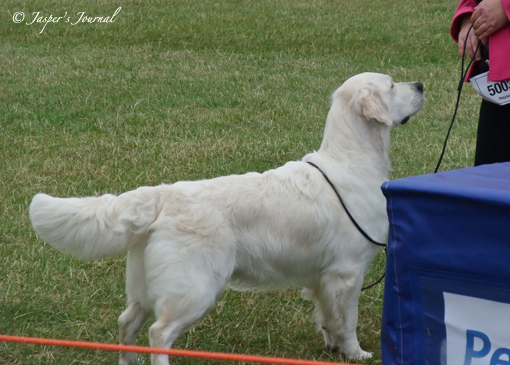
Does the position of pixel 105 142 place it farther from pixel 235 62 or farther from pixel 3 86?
pixel 235 62

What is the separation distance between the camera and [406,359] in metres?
2.29

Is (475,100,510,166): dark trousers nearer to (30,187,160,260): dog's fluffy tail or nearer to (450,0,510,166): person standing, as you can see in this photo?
(450,0,510,166): person standing

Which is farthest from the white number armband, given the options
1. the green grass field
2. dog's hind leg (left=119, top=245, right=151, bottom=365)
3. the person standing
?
dog's hind leg (left=119, top=245, right=151, bottom=365)

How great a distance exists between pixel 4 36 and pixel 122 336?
12.0 m

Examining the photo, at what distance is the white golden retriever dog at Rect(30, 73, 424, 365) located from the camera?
2.96m

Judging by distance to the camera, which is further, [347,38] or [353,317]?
[347,38]

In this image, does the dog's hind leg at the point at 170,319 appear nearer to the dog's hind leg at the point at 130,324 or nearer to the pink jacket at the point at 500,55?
the dog's hind leg at the point at 130,324

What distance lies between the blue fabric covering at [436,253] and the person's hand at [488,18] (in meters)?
1.15

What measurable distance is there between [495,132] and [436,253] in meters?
1.60

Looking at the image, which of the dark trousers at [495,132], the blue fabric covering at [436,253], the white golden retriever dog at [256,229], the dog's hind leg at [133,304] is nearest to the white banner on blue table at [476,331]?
the blue fabric covering at [436,253]

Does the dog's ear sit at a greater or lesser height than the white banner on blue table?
greater

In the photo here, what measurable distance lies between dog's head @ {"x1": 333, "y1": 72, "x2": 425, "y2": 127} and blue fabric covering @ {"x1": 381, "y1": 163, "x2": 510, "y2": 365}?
1.11 m

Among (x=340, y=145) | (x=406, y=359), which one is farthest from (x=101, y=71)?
(x=406, y=359)

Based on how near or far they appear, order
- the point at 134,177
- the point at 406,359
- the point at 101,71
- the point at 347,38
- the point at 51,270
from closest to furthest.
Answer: the point at 406,359 → the point at 51,270 → the point at 134,177 → the point at 101,71 → the point at 347,38
